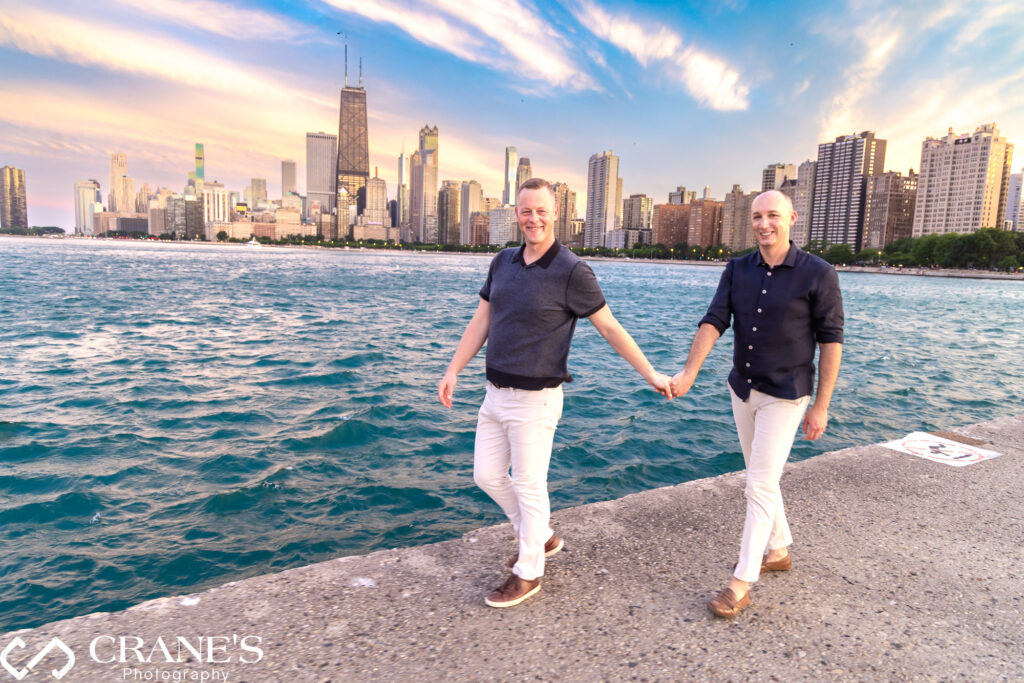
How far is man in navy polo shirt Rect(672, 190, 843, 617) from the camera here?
305 centimetres

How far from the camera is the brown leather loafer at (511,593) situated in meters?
3.11

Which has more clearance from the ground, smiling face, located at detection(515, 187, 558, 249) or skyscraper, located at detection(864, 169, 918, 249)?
skyscraper, located at detection(864, 169, 918, 249)

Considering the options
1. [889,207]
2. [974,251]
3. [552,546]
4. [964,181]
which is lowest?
[552,546]

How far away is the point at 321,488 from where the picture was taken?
288 inches

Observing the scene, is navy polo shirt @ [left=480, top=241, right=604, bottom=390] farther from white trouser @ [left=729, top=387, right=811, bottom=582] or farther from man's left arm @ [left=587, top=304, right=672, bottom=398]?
white trouser @ [left=729, top=387, right=811, bottom=582]

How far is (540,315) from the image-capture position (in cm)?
313

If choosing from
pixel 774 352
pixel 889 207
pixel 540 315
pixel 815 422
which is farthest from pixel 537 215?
pixel 889 207

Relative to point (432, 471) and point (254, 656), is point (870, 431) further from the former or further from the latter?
point (254, 656)

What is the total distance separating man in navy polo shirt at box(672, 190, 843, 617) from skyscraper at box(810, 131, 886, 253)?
208 metres

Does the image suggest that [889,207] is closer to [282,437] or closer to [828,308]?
[282,437]

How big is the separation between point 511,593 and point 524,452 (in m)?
0.73

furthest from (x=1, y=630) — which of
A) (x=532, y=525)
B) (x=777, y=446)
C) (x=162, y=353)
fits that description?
(x=162, y=353)
